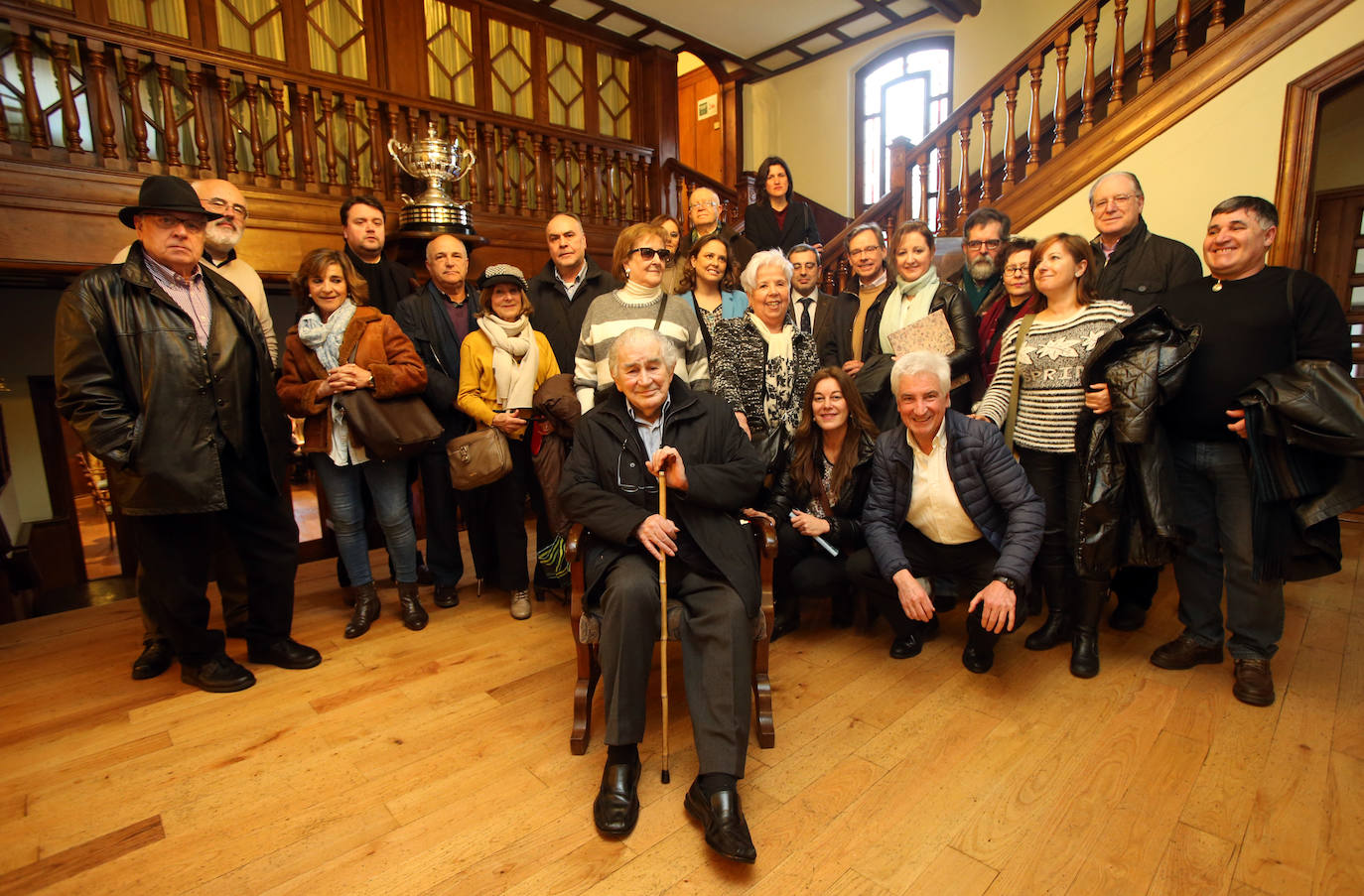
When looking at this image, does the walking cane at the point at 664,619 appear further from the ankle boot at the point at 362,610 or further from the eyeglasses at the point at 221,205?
the eyeglasses at the point at 221,205

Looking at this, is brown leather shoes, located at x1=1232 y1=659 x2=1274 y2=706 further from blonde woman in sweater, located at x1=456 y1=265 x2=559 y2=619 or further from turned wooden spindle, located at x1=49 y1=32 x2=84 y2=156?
turned wooden spindle, located at x1=49 y1=32 x2=84 y2=156

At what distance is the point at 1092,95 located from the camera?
3982mm

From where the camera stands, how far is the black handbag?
2.58 meters

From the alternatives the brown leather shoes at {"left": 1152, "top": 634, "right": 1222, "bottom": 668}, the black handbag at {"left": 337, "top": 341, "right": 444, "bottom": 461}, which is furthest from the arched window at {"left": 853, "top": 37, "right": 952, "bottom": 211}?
the black handbag at {"left": 337, "top": 341, "right": 444, "bottom": 461}

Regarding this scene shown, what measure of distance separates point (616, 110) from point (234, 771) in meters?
7.09

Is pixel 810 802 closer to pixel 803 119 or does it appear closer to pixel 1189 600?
pixel 1189 600

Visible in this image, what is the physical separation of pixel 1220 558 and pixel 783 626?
1.50 metres

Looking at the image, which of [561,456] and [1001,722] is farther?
[561,456]

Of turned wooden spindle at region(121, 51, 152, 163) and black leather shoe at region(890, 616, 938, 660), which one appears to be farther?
turned wooden spindle at region(121, 51, 152, 163)

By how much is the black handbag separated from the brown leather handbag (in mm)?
111

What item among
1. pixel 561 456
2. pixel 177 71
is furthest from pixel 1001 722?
pixel 177 71

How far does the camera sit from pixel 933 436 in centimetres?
235

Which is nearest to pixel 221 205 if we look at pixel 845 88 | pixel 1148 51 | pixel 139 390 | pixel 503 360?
pixel 139 390

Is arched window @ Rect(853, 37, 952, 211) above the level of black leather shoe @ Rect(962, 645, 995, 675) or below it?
above
